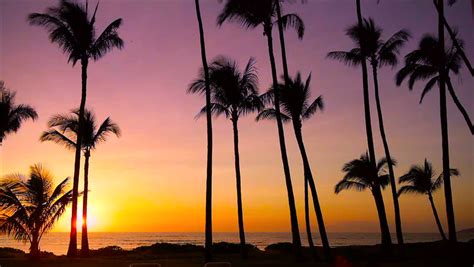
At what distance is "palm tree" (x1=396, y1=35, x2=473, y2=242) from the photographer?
20000 millimetres

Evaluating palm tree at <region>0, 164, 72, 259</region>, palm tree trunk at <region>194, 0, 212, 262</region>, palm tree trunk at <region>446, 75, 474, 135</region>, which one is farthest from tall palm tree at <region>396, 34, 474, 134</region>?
palm tree at <region>0, 164, 72, 259</region>

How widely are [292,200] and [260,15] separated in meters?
8.96

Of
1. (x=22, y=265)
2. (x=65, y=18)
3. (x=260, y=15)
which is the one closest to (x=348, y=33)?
(x=260, y=15)

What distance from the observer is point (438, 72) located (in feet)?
81.3

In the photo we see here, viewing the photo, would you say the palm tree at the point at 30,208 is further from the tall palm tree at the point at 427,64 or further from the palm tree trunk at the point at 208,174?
the tall palm tree at the point at 427,64

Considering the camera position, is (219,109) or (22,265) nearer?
(22,265)

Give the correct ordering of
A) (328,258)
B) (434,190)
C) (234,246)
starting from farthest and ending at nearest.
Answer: (434,190) → (234,246) → (328,258)

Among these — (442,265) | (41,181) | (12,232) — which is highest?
(41,181)

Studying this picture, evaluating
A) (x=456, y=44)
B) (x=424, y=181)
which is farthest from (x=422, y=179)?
(x=456, y=44)

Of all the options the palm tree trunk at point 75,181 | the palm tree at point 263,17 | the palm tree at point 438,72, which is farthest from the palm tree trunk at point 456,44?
the palm tree trunk at point 75,181

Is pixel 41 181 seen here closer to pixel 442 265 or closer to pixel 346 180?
pixel 442 265

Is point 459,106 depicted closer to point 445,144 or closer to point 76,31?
point 445,144

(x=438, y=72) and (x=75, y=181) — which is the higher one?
(x=438, y=72)

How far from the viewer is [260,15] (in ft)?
74.5
